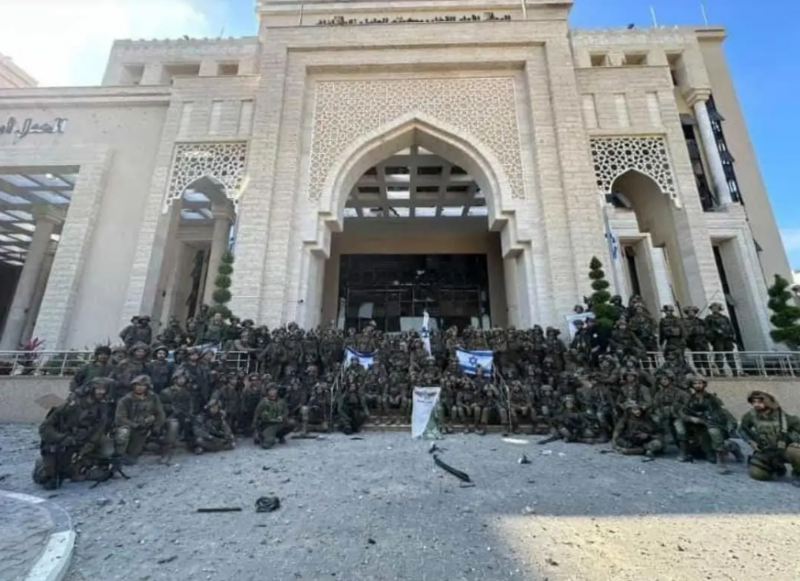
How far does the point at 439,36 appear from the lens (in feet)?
43.4

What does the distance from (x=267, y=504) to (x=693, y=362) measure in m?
8.97

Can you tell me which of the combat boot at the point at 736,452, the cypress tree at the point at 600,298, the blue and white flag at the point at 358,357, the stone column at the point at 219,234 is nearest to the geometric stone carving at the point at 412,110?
the cypress tree at the point at 600,298

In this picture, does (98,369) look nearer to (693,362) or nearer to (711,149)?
(693,362)

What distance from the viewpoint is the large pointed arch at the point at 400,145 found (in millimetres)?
11781

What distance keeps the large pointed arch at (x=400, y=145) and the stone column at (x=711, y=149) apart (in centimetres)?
778

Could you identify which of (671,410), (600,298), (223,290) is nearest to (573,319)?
(600,298)

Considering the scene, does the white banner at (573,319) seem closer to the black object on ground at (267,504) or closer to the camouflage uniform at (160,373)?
the black object on ground at (267,504)

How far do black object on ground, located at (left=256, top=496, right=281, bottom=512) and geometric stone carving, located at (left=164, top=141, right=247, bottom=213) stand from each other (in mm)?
10469

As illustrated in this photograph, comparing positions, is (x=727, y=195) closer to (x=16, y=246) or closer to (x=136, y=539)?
(x=136, y=539)

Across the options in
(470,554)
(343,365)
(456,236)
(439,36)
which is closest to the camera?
(470,554)

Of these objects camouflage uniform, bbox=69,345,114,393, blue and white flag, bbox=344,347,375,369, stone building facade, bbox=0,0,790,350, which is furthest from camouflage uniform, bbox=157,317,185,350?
blue and white flag, bbox=344,347,375,369

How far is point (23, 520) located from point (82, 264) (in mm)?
11012

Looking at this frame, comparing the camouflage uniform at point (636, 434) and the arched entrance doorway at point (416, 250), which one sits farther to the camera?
Result: the arched entrance doorway at point (416, 250)

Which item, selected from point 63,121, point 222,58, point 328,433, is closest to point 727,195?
point 328,433
